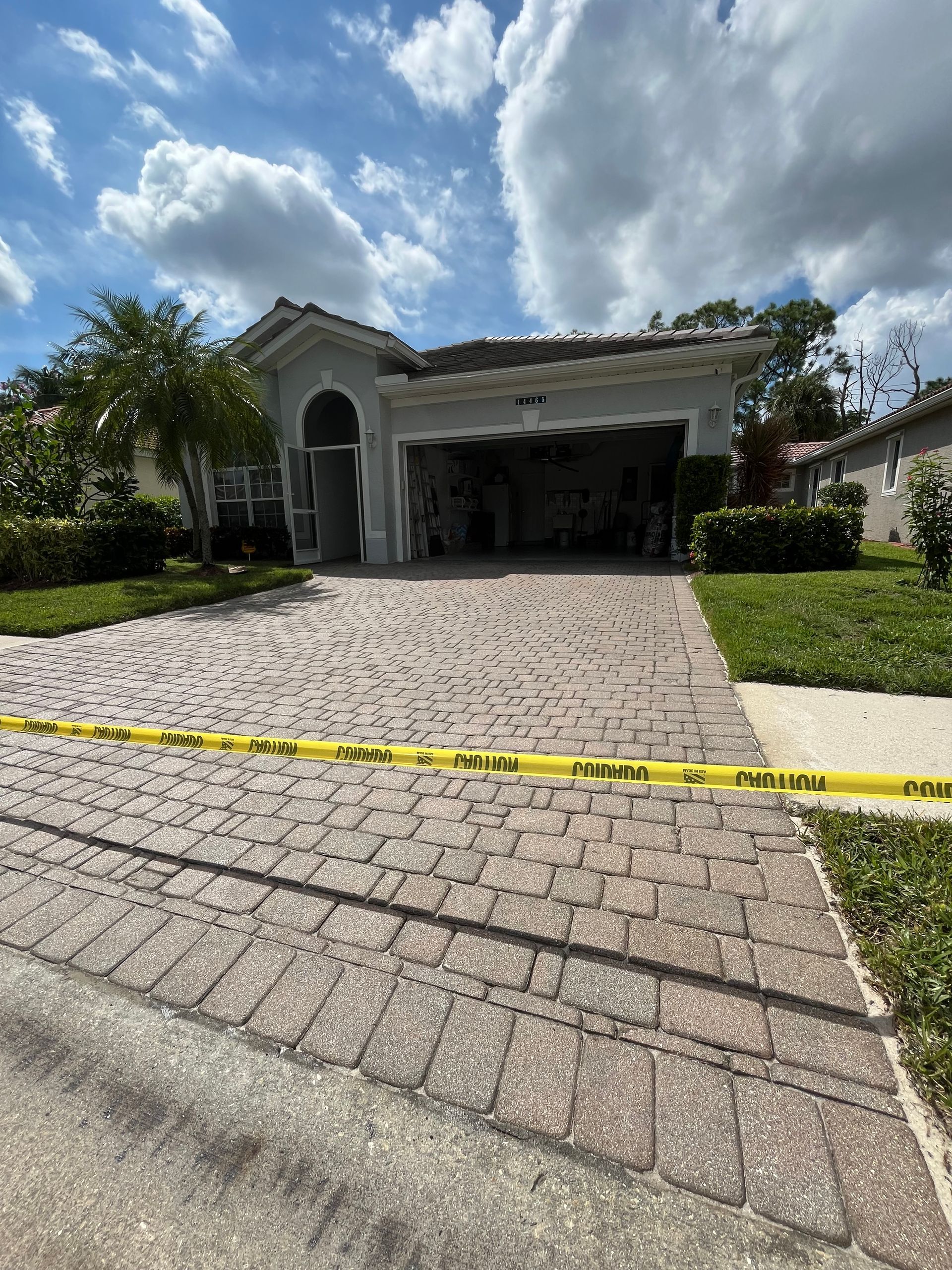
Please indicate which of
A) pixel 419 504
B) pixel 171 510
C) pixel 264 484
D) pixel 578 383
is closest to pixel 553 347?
pixel 578 383

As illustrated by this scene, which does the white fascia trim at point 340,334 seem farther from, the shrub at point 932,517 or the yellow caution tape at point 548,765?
the yellow caution tape at point 548,765

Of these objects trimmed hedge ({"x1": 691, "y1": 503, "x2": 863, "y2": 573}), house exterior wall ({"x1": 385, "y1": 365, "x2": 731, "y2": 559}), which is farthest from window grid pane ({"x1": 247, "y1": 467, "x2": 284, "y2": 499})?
trimmed hedge ({"x1": 691, "y1": 503, "x2": 863, "y2": 573})

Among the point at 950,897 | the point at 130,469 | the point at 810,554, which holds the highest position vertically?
the point at 130,469

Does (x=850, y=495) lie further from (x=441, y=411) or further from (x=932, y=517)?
(x=441, y=411)

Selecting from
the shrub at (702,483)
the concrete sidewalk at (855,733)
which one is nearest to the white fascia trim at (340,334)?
the shrub at (702,483)

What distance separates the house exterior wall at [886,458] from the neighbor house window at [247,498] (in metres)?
15.2

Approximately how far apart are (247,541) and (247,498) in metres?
1.36

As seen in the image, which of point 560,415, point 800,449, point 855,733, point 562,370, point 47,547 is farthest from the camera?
point 800,449

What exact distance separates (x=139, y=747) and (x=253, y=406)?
9499 mm

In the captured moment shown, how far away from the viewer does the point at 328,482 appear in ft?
50.1

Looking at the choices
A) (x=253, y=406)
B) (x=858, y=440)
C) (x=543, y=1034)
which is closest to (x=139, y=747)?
(x=543, y=1034)

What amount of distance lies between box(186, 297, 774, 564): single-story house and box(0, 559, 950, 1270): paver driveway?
30.8 feet

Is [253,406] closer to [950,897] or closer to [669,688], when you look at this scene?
[669,688]

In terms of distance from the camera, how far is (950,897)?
2141 millimetres
